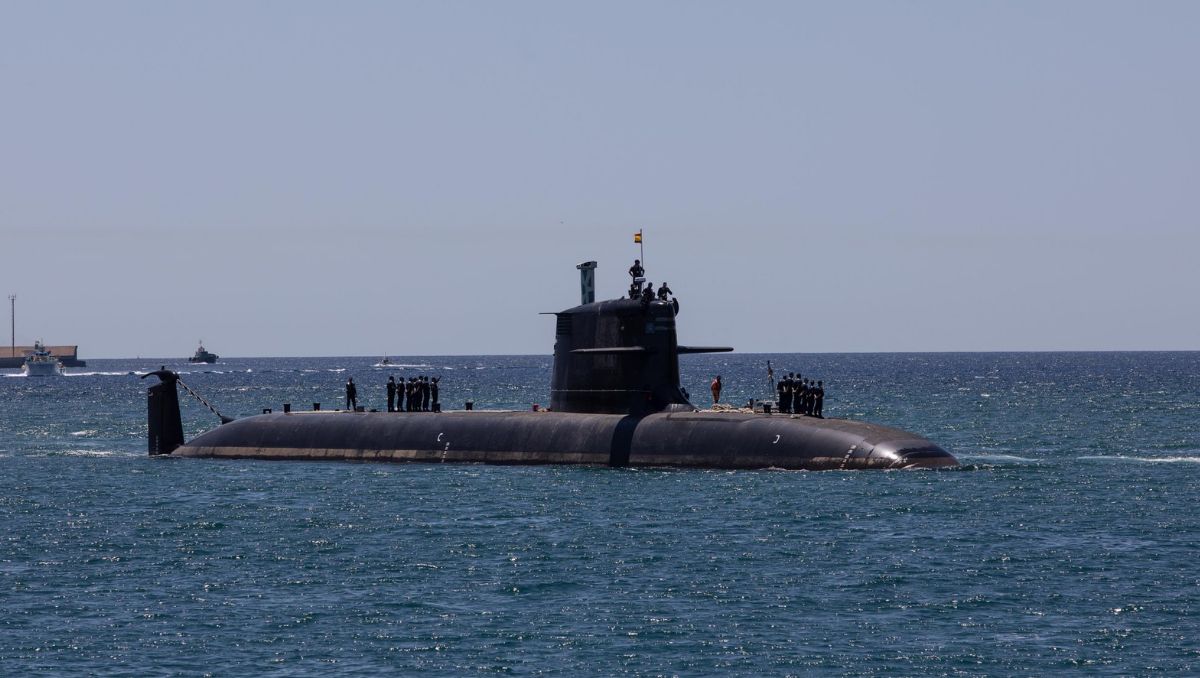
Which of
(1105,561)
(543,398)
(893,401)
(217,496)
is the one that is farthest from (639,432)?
(543,398)

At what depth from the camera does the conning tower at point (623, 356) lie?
4697 centimetres

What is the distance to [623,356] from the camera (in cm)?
4759

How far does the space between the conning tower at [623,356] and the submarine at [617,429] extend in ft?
0.09

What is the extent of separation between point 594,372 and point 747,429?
5.58m

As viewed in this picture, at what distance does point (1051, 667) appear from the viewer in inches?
888

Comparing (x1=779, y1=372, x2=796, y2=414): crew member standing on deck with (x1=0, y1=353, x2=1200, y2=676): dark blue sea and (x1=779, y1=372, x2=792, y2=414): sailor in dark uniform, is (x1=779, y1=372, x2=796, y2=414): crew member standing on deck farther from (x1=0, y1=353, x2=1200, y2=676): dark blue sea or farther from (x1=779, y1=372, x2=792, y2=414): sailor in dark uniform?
(x1=0, y1=353, x2=1200, y2=676): dark blue sea

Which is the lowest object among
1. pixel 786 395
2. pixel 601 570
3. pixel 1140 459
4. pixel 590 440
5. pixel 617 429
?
pixel 601 570

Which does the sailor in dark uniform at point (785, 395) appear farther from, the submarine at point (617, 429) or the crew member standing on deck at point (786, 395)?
the submarine at point (617, 429)

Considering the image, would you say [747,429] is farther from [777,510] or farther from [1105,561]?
[1105,561]

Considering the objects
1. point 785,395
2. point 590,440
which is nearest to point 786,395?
point 785,395

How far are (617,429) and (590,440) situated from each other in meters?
0.86

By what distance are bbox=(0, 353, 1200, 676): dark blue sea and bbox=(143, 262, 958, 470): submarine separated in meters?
0.69

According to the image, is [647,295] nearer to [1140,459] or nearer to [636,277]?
[636,277]

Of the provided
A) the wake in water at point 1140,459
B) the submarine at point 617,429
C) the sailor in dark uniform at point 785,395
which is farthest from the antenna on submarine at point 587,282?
the wake in water at point 1140,459
